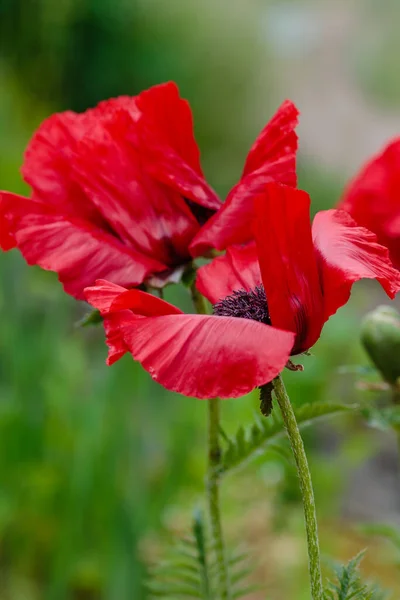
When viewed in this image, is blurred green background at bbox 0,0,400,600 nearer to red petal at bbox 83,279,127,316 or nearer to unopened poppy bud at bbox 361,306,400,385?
unopened poppy bud at bbox 361,306,400,385

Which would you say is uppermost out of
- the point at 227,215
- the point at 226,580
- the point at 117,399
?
the point at 117,399

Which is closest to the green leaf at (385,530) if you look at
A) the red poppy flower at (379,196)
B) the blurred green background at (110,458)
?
the blurred green background at (110,458)

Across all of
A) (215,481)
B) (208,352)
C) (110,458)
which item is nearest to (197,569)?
(215,481)

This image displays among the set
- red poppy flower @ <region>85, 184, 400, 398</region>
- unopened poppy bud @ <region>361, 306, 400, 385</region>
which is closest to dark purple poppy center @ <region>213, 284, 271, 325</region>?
red poppy flower @ <region>85, 184, 400, 398</region>

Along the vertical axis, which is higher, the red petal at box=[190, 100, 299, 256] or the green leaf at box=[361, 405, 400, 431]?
the red petal at box=[190, 100, 299, 256]

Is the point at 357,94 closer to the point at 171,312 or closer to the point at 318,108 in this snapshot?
the point at 318,108

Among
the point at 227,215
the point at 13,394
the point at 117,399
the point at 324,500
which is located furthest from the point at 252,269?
the point at 324,500

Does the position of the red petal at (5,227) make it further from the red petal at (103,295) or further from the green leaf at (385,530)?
the green leaf at (385,530)
